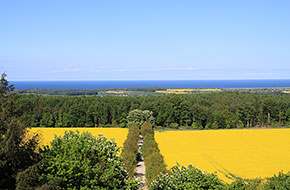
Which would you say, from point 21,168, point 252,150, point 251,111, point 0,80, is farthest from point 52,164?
point 251,111

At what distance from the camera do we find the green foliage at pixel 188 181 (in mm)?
16045

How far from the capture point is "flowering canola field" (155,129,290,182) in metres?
28.7

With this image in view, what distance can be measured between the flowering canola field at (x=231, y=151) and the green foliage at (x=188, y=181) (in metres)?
9.61

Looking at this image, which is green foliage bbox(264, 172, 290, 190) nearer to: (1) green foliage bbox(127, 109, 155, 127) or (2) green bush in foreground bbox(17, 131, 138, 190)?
(2) green bush in foreground bbox(17, 131, 138, 190)

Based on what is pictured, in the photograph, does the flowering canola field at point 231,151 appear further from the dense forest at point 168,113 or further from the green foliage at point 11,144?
the green foliage at point 11,144

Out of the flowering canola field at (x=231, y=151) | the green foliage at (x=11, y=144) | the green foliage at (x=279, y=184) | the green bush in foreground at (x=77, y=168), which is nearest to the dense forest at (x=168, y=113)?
the flowering canola field at (x=231, y=151)

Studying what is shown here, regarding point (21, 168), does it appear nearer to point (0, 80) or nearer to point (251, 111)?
point (0, 80)

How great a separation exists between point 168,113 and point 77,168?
50998 mm

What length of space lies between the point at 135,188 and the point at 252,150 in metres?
25.7

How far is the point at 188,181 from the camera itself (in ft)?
54.4

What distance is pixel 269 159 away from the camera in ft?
108

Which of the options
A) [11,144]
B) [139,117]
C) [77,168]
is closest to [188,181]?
[77,168]

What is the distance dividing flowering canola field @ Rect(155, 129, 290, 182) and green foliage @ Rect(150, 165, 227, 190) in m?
9.61

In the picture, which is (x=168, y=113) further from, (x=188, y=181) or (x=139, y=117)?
(x=188, y=181)
